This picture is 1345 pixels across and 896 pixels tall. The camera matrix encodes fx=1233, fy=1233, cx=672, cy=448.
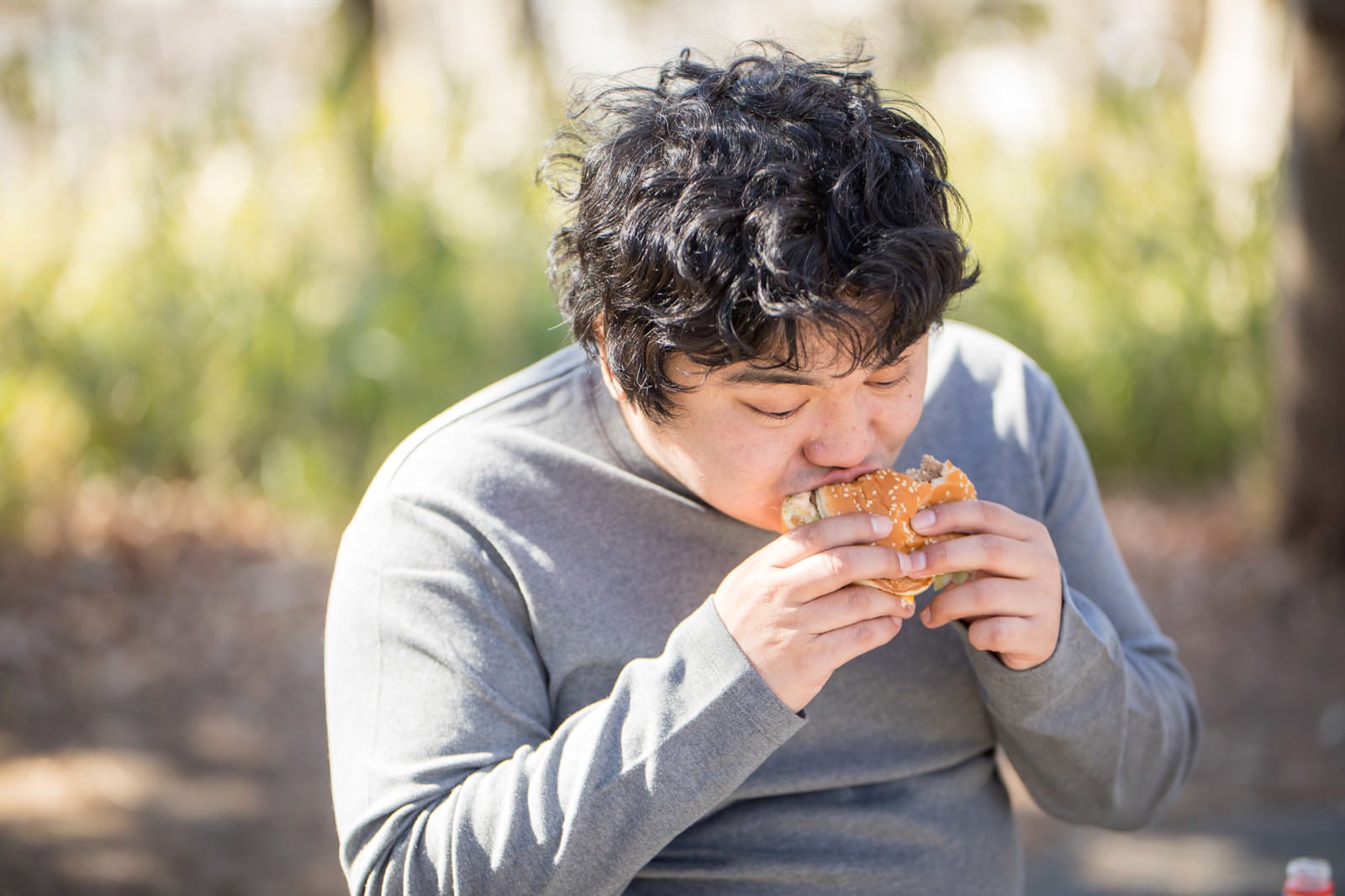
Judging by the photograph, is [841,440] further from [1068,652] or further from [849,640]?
[1068,652]

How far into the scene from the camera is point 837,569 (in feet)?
4.11

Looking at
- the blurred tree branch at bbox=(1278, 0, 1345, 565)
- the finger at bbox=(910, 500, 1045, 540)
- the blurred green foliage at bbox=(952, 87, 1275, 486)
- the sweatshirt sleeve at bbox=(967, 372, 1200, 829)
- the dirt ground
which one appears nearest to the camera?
the finger at bbox=(910, 500, 1045, 540)

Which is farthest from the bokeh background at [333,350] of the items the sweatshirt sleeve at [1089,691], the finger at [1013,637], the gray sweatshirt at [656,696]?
the finger at [1013,637]

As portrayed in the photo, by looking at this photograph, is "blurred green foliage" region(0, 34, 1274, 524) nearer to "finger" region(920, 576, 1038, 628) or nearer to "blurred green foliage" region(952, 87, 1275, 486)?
"blurred green foliage" region(952, 87, 1275, 486)

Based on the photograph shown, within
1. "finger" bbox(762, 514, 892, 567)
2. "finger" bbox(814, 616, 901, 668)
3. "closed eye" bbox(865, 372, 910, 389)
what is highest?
"closed eye" bbox(865, 372, 910, 389)

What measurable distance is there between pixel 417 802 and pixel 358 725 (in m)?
0.12

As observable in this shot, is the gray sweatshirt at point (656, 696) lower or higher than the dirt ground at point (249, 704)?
higher

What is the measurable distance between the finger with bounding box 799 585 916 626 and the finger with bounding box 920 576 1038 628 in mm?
75

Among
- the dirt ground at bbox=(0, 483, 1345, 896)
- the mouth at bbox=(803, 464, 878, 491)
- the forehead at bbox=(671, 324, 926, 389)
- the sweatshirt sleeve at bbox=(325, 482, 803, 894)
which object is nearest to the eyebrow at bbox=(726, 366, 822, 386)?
the forehead at bbox=(671, 324, 926, 389)

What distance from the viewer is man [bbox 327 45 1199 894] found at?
1.25m

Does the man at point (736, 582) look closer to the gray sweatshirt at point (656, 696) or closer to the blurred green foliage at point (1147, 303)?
the gray sweatshirt at point (656, 696)

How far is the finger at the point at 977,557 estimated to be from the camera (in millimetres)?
1298

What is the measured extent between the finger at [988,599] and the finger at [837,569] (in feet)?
0.35

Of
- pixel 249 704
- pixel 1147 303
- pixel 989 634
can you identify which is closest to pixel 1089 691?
pixel 989 634
